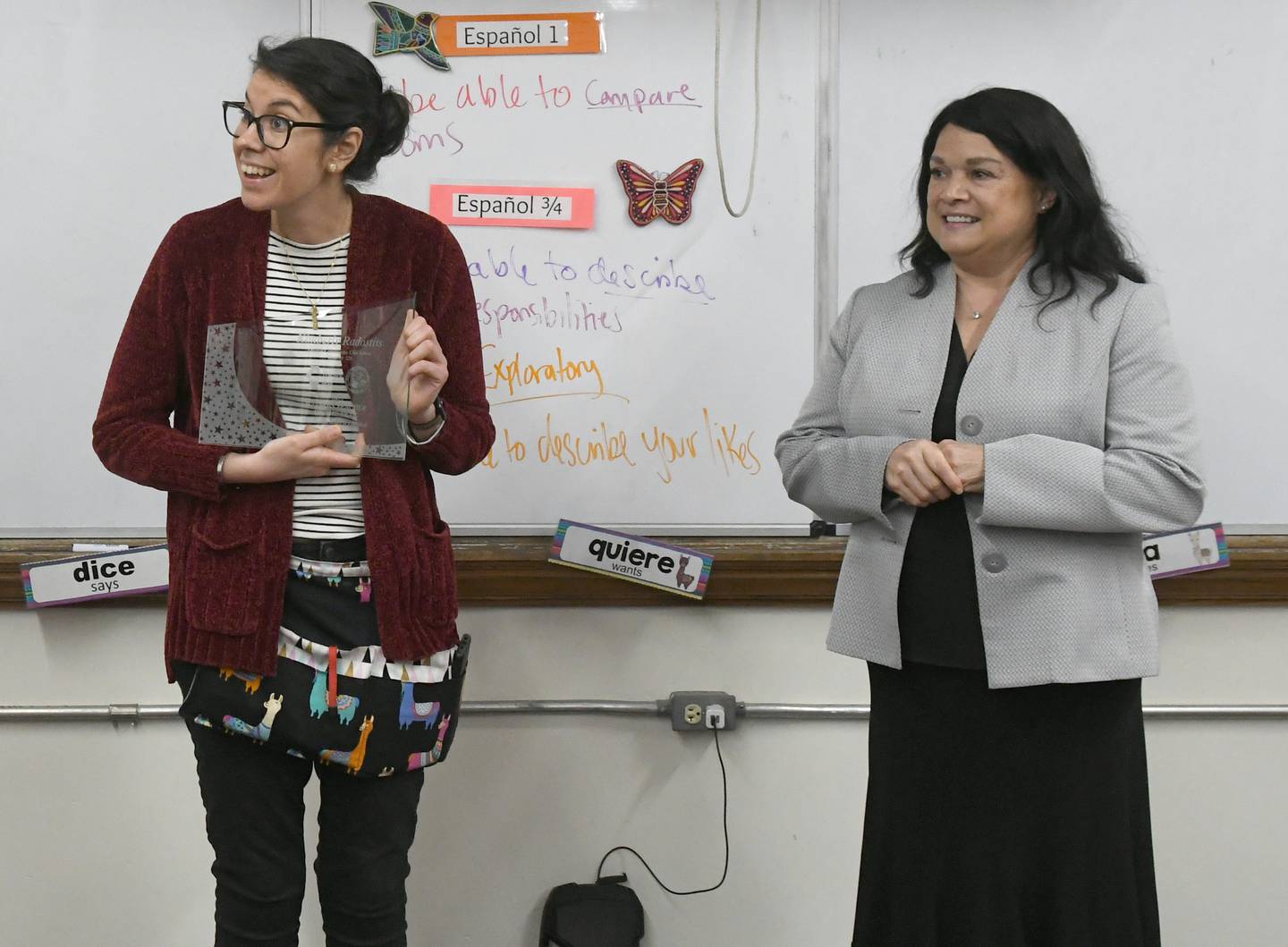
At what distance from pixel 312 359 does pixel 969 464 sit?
78cm

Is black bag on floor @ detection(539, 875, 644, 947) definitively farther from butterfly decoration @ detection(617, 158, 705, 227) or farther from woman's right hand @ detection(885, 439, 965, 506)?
butterfly decoration @ detection(617, 158, 705, 227)

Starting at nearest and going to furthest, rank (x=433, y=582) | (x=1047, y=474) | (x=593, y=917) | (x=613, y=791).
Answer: (x=1047, y=474) < (x=433, y=582) < (x=593, y=917) < (x=613, y=791)

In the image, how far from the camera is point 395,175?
6.79 feet

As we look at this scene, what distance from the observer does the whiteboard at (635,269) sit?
81.0 inches

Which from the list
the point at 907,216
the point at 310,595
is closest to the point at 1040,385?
the point at 907,216

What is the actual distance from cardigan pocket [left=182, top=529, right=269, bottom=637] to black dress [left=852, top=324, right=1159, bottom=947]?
78 cm

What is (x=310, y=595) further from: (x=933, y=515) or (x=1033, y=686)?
(x=1033, y=686)

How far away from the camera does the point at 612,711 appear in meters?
2.11

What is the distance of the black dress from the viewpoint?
144 cm

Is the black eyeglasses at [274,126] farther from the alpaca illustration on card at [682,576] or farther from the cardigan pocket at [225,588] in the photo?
the alpaca illustration on card at [682,576]

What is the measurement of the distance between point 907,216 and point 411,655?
3.88 ft

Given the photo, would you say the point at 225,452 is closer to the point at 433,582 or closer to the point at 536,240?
the point at 433,582

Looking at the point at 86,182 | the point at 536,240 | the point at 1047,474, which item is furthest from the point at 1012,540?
the point at 86,182

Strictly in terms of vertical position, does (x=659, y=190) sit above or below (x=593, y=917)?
above
